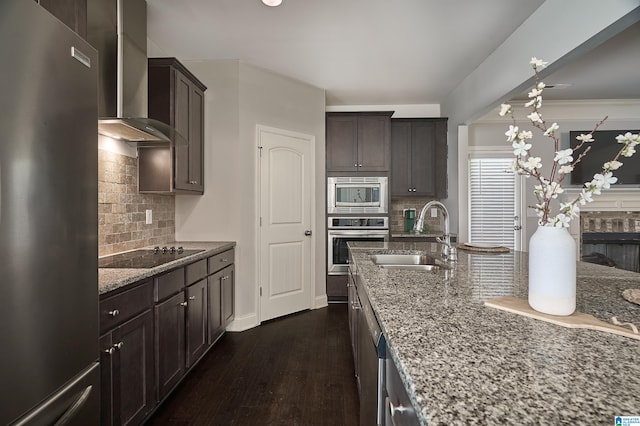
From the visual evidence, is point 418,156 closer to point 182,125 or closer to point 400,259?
point 400,259

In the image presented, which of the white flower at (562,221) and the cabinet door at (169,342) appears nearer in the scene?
the white flower at (562,221)

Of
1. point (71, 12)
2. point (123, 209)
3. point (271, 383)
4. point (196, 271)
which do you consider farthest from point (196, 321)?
point (71, 12)

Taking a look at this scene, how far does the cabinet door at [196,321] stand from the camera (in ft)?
7.59

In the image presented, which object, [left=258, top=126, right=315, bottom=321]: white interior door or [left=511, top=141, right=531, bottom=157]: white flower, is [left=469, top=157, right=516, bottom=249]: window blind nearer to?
[left=258, top=126, right=315, bottom=321]: white interior door

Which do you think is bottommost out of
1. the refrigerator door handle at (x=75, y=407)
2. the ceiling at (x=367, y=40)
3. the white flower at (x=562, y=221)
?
the refrigerator door handle at (x=75, y=407)

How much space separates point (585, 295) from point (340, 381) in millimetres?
1719

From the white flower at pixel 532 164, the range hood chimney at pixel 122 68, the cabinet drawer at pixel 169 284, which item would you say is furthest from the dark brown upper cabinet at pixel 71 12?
the white flower at pixel 532 164

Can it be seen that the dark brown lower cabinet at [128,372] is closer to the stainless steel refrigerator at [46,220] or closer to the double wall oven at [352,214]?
the stainless steel refrigerator at [46,220]

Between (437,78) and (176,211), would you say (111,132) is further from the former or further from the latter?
(437,78)

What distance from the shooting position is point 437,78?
395 cm

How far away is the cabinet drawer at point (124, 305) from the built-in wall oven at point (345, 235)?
8.79 feet

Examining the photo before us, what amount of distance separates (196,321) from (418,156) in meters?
3.65

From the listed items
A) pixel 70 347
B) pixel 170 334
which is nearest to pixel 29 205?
pixel 70 347

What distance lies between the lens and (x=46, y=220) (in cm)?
94
